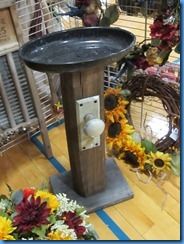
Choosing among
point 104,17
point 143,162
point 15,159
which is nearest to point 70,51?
point 104,17

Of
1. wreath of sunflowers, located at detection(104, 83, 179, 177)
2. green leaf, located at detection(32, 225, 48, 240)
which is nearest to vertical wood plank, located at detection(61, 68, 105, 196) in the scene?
wreath of sunflowers, located at detection(104, 83, 179, 177)

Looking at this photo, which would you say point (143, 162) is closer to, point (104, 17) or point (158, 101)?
point (158, 101)

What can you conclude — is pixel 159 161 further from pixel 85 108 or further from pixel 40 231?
pixel 40 231

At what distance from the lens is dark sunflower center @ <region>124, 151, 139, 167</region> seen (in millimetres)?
989

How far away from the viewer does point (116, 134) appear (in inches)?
44.7

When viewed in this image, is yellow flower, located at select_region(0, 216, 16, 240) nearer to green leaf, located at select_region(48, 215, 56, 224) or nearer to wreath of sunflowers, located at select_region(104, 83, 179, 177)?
green leaf, located at select_region(48, 215, 56, 224)

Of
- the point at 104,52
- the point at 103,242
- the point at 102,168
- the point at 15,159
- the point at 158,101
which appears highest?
the point at 104,52

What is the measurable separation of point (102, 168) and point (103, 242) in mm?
520

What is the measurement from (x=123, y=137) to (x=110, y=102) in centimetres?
15

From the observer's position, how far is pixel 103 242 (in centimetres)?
55

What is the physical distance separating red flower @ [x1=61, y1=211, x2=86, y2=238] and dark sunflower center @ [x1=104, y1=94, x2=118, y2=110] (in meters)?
0.50

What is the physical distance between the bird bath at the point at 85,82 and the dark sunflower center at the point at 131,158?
83 millimetres

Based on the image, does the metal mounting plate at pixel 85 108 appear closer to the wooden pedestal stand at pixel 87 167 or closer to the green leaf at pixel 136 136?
the wooden pedestal stand at pixel 87 167

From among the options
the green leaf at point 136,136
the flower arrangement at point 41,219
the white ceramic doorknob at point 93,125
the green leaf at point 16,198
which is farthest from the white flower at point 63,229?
the green leaf at point 136,136
